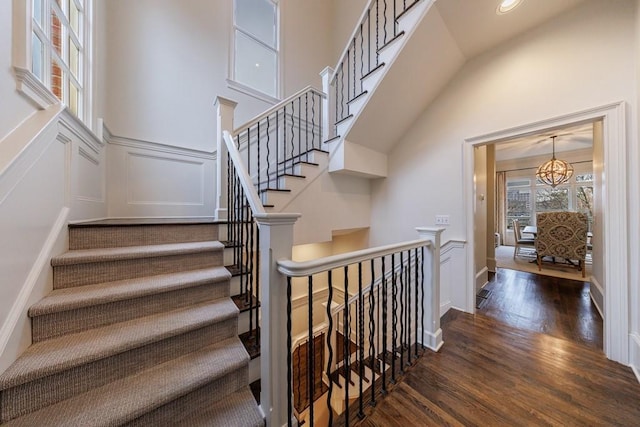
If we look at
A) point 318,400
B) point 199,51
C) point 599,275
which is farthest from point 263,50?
point 599,275

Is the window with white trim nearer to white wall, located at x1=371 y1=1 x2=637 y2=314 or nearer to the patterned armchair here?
the patterned armchair

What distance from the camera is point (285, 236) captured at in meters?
1.19

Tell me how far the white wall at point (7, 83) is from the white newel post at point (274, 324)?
120cm

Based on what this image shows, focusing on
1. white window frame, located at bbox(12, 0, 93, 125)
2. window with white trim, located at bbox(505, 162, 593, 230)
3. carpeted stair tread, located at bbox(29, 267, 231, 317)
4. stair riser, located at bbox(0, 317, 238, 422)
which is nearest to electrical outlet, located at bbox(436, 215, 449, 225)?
carpeted stair tread, located at bbox(29, 267, 231, 317)

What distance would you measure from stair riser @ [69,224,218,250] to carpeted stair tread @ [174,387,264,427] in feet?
3.89

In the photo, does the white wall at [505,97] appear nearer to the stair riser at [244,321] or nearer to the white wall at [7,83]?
the stair riser at [244,321]

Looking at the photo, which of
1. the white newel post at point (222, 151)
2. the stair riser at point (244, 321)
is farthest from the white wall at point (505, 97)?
the stair riser at point (244, 321)

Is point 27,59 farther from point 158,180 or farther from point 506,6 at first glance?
point 506,6

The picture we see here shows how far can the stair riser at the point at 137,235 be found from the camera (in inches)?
60.6

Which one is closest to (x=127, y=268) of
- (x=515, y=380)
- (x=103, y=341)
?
(x=103, y=341)

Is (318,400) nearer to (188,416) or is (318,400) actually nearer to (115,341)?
(188,416)

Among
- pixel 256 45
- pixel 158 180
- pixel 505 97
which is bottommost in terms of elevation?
pixel 158 180

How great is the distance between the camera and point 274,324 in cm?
114

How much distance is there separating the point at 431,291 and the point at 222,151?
2.29 metres
